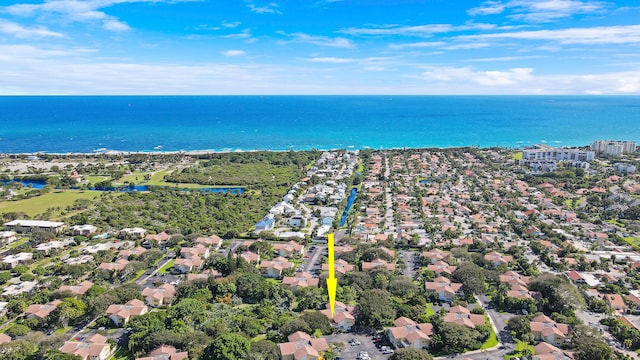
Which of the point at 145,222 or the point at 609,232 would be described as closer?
the point at 609,232

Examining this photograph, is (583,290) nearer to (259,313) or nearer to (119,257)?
(259,313)

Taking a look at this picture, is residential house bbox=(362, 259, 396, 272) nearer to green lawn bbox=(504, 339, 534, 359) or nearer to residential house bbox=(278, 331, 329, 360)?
residential house bbox=(278, 331, 329, 360)

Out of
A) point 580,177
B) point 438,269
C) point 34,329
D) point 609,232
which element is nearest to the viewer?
point 34,329

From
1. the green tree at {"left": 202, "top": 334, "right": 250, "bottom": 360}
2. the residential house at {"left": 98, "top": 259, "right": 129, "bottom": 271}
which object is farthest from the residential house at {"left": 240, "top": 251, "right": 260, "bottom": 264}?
the green tree at {"left": 202, "top": 334, "right": 250, "bottom": 360}

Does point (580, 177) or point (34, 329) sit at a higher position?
point (580, 177)

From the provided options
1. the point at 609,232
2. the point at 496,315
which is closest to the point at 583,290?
the point at 496,315

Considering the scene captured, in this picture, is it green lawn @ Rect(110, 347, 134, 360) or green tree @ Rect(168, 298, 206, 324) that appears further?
green tree @ Rect(168, 298, 206, 324)
